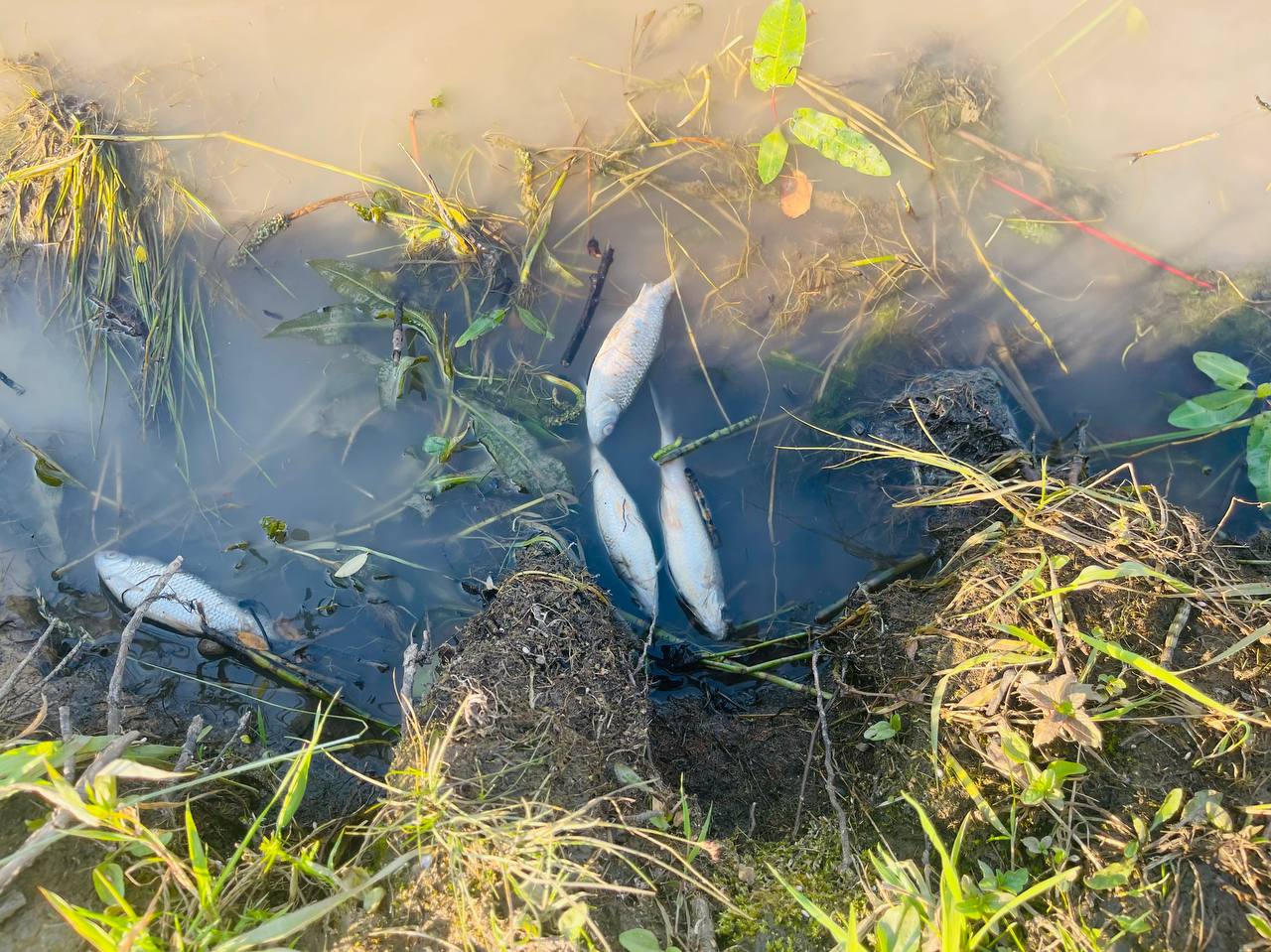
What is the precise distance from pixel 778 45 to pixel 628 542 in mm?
2525

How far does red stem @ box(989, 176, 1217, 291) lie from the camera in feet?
11.2

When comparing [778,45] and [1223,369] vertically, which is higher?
[778,45]

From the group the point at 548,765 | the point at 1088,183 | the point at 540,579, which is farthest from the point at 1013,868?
the point at 1088,183

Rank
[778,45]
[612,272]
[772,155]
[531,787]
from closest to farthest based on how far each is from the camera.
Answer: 1. [531,787]
2. [778,45]
3. [772,155]
4. [612,272]

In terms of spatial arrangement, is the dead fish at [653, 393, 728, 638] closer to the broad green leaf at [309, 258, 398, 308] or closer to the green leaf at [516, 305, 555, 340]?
the green leaf at [516, 305, 555, 340]

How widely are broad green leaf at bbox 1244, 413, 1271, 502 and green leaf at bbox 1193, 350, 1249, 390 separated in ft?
0.70

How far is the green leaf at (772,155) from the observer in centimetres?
331

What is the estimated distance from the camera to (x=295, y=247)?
347cm

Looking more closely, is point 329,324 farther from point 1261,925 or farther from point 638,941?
point 1261,925

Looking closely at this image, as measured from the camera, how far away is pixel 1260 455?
2.96 meters

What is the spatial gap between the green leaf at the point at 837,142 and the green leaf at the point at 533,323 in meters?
1.58

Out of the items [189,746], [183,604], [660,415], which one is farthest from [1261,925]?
[183,604]

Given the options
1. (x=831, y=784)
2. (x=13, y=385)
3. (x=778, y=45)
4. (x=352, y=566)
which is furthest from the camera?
(x=13, y=385)

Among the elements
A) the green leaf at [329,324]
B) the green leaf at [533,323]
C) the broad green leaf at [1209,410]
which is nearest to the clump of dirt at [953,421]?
the broad green leaf at [1209,410]
